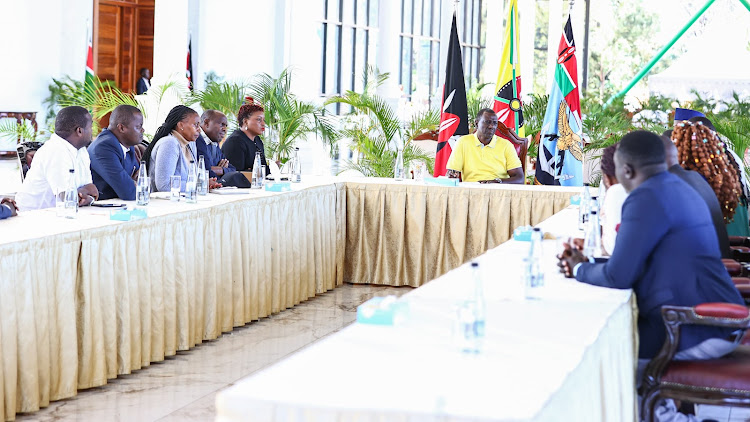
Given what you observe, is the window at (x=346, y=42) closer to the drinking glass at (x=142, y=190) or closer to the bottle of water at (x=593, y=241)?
the drinking glass at (x=142, y=190)

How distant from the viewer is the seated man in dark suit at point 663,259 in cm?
301

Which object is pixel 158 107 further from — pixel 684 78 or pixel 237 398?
pixel 684 78

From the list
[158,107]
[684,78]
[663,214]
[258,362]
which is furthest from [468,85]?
[663,214]

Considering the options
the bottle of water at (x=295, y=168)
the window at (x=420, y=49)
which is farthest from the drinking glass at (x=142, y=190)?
the window at (x=420, y=49)

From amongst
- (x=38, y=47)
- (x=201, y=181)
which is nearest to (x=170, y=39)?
(x=38, y=47)

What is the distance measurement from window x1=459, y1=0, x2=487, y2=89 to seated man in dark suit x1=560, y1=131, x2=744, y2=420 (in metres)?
19.2

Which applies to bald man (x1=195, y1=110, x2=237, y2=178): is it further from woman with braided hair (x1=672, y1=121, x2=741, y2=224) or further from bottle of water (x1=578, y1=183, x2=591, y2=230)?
woman with braided hair (x1=672, y1=121, x2=741, y2=224)

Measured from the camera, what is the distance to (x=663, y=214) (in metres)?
3.01

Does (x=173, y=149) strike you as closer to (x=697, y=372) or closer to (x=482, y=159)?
(x=482, y=159)

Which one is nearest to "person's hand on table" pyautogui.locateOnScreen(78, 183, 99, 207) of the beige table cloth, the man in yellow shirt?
the beige table cloth

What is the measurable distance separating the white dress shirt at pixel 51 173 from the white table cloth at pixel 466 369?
2.52 meters

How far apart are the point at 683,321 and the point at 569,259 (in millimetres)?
499

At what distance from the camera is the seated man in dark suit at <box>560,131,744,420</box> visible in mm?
3012

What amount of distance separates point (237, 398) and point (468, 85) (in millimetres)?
21523
